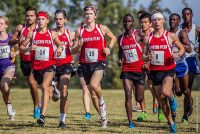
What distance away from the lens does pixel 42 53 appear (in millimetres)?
15695

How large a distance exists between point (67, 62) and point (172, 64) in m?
2.97

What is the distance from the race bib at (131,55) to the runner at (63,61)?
1.38 m

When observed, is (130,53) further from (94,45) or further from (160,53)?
(160,53)

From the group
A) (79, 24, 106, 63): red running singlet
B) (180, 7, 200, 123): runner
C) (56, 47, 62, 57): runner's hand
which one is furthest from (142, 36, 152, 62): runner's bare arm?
(180, 7, 200, 123): runner

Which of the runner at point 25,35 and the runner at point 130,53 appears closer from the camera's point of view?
the runner at point 130,53

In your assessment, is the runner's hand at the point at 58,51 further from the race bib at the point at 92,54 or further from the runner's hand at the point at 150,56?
the runner's hand at the point at 150,56

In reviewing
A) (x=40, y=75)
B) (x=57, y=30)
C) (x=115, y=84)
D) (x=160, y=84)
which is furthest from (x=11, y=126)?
(x=115, y=84)

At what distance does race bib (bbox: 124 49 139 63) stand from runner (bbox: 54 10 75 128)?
1377 mm

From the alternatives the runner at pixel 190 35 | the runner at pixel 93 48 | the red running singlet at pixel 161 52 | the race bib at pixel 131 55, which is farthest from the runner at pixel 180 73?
the red running singlet at pixel 161 52

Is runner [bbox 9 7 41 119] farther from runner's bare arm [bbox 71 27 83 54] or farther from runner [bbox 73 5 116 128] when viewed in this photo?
runner [bbox 73 5 116 128]

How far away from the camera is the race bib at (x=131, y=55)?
16.1 meters

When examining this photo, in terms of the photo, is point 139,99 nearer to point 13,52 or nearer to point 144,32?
point 144,32

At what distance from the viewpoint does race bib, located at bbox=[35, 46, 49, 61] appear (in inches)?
615

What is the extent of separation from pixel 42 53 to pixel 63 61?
24.0 inches
